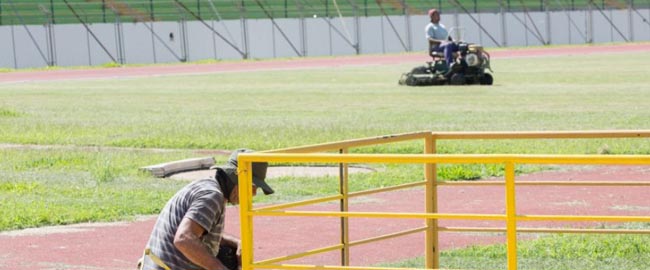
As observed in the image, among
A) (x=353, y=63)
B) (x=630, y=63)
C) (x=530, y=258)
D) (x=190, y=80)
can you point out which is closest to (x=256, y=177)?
(x=530, y=258)

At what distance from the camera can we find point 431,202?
30.9ft

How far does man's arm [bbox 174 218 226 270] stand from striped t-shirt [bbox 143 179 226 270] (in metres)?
0.04

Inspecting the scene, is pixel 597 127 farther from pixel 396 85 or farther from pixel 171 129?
pixel 396 85

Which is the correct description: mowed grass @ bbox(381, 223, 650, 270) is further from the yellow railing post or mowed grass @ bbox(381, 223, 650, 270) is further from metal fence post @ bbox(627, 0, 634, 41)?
metal fence post @ bbox(627, 0, 634, 41)

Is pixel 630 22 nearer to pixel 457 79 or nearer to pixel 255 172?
pixel 457 79

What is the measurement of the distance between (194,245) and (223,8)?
69.1 metres

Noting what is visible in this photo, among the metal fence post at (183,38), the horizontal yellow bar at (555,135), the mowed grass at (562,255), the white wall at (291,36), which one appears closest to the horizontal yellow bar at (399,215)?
the horizontal yellow bar at (555,135)

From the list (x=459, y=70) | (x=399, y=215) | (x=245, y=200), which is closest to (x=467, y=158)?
(x=399, y=215)

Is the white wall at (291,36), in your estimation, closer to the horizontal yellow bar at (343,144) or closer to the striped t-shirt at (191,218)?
the horizontal yellow bar at (343,144)

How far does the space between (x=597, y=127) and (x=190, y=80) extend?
86.4 ft

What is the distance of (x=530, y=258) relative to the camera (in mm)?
11078

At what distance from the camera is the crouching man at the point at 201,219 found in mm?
7559

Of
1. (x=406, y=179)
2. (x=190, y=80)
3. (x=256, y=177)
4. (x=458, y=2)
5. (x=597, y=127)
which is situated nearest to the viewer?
(x=256, y=177)

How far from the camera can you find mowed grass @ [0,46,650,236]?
640 inches
